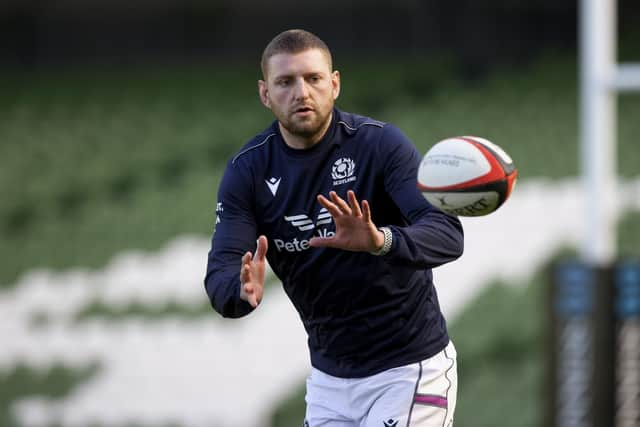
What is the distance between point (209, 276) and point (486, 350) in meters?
7.61

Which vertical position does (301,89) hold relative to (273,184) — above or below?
above

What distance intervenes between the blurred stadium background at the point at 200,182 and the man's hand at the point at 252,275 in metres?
5.85

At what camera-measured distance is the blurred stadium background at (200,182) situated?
1077cm

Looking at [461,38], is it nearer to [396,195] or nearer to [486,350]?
[486,350]

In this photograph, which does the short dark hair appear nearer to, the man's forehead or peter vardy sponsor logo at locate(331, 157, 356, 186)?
the man's forehead

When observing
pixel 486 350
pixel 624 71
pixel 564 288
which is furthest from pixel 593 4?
pixel 486 350

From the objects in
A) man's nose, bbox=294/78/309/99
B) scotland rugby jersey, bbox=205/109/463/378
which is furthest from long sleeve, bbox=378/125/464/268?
man's nose, bbox=294/78/309/99

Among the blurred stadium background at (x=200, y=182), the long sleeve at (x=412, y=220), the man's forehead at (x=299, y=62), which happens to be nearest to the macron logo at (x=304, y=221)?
the long sleeve at (x=412, y=220)

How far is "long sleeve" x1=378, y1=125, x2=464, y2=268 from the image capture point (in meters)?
3.07

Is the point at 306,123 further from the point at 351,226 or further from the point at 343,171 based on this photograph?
the point at 351,226

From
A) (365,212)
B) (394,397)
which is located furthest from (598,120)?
(365,212)

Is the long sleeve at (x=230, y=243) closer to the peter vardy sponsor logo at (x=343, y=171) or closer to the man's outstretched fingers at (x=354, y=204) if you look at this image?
the peter vardy sponsor logo at (x=343, y=171)

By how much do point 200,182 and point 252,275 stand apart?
31.1 feet

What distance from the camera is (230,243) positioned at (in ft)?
10.9
